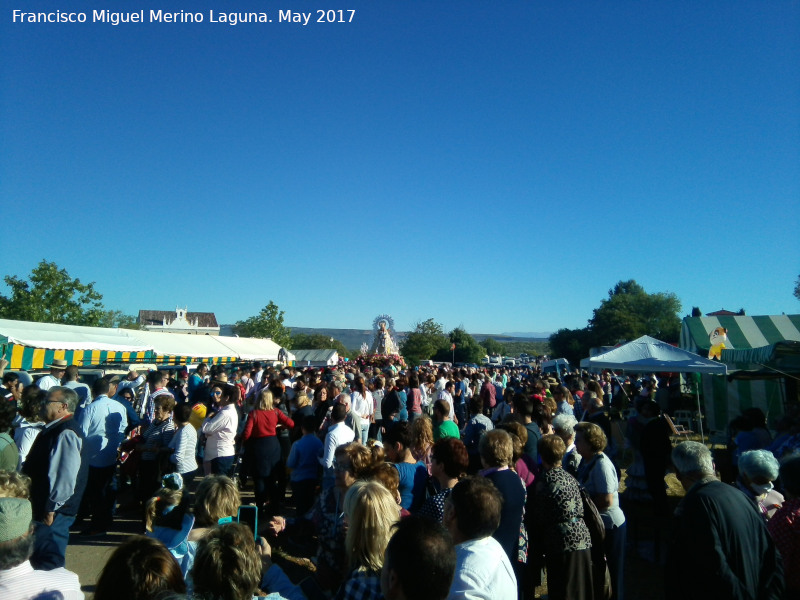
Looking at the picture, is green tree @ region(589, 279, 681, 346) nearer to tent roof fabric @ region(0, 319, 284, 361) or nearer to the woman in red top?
tent roof fabric @ region(0, 319, 284, 361)

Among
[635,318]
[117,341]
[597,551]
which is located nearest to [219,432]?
[597,551]

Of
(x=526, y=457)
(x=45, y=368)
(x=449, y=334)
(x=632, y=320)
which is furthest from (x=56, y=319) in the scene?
(x=632, y=320)

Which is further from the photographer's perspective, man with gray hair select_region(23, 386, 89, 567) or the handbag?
man with gray hair select_region(23, 386, 89, 567)

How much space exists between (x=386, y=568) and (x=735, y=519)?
1.93 m

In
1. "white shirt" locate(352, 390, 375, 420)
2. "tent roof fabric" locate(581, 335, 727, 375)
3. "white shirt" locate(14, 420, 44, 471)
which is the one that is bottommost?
"white shirt" locate(352, 390, 375, 420)

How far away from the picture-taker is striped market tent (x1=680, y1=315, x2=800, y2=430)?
11758 mm

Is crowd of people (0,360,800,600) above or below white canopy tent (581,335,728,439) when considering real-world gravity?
below

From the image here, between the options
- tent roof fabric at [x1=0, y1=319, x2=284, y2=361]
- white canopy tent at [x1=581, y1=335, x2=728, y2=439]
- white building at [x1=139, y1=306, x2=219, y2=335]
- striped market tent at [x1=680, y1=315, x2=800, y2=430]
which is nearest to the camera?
white canopy tent at [x1=581, y1=335, x2=728, y2=439]

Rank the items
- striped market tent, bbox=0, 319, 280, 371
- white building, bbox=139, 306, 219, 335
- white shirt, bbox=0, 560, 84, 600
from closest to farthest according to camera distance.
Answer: white shirt, bbox=0, 560, 84, 600 < striped market tent, bbox=0, 319, 280, 371 < white building, bbox=139, 306, 219, 335

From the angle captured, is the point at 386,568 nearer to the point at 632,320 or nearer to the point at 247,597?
the point at 247,597

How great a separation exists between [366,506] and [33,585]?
1483 millimetres

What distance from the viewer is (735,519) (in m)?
2.50

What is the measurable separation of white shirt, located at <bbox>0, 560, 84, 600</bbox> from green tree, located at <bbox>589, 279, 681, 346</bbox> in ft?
165

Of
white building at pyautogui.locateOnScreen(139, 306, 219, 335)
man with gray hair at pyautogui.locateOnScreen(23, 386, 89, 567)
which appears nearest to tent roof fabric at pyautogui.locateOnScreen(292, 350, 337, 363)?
man with gray hair at pyautogui.locateOnScreen(23, 386, 89, 567)
